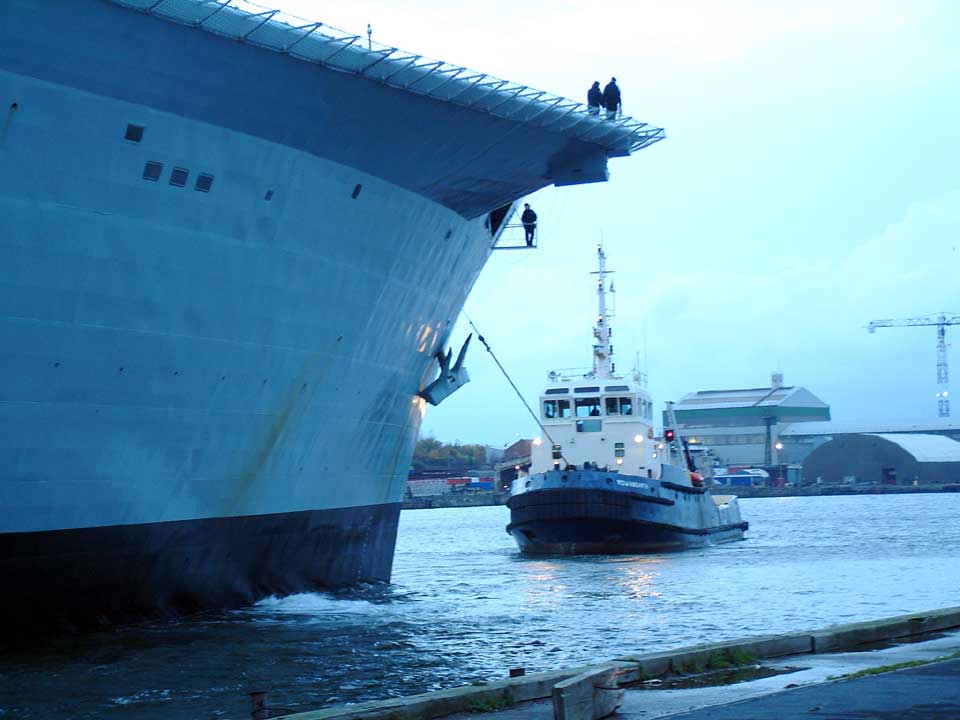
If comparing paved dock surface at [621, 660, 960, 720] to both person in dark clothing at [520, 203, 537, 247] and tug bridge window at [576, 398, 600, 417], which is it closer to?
person in dark clothing at [520, 203, 537, 247]

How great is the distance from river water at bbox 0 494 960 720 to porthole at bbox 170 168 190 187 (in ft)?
20.2

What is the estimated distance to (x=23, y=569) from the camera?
15.3m

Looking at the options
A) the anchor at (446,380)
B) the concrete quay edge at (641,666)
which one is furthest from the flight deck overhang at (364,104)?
the concrete quay edge at (641,666)

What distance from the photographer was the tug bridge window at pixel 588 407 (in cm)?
4500

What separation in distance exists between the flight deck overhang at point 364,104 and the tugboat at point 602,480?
1958 centimetres

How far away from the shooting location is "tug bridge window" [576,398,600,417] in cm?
4500

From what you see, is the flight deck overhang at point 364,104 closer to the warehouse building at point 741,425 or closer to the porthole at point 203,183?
the porthole at point 203,183

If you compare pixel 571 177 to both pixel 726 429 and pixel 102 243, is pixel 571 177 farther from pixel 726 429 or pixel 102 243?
pixel 726 429

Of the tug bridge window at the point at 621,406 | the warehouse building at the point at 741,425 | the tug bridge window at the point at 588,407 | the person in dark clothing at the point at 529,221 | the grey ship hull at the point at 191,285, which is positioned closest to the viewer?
the grey ship hull at the point at 191,285

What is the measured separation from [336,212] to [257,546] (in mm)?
5499

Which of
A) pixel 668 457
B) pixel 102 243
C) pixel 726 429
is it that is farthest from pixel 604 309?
pixel 726 429

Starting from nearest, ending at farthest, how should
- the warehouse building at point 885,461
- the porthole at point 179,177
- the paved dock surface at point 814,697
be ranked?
the paved dock surface at point 814,697 < the porthole at point 179,177 < the warehouse building at point 885,461

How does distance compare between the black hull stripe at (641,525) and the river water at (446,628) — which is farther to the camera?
the black hull stripe at (641,525)

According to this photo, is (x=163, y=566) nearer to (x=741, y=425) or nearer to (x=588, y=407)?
(x=588, y=407)
